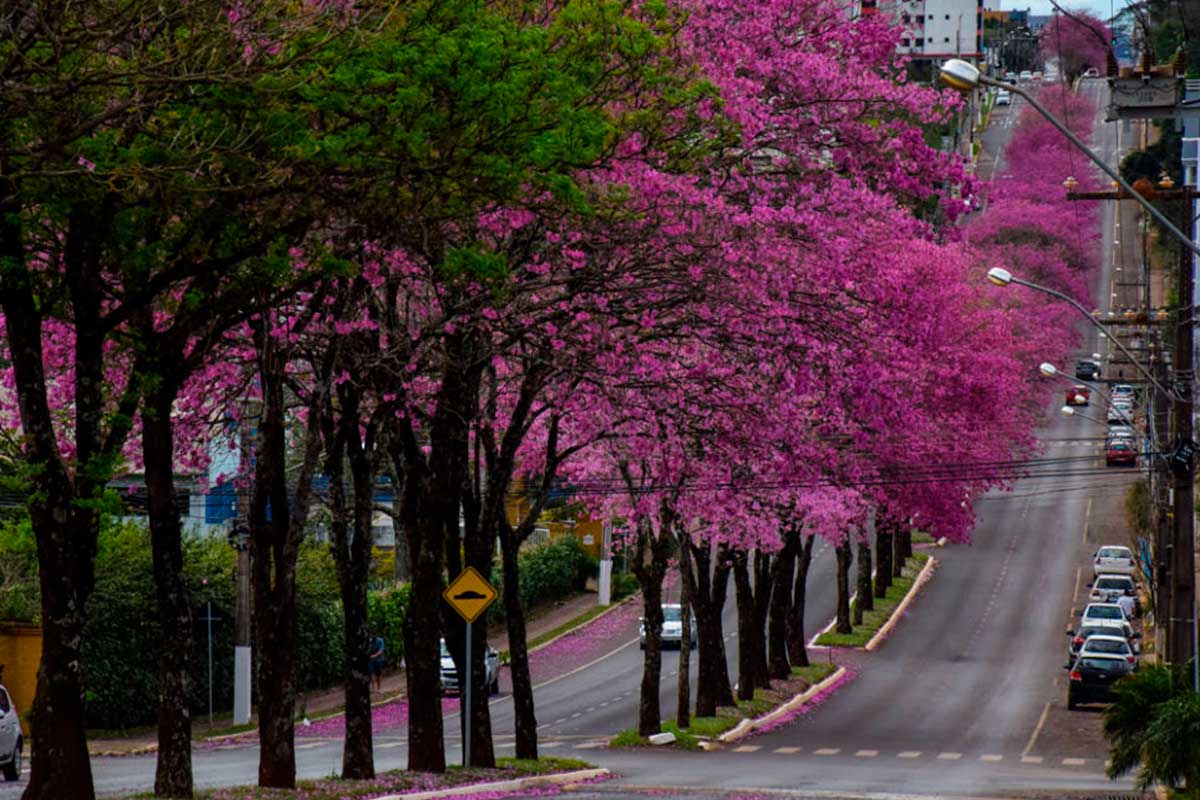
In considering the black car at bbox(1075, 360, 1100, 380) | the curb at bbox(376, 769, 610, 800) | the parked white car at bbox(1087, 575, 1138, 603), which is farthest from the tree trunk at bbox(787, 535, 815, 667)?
the black car at bbox(1075, 360, 1100, 380)

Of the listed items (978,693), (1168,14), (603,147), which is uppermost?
(1168,14)

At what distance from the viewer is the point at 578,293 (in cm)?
2384

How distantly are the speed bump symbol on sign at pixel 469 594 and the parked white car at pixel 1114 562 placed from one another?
46.9 meters

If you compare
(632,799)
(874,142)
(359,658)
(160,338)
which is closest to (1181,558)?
(874,142)

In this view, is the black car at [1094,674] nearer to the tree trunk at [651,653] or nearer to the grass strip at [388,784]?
the tree trunk at [651,653]

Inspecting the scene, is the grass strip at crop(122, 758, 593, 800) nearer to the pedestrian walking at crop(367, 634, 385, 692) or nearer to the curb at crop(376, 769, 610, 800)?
the curb at crop(376, 769, 610, 800)

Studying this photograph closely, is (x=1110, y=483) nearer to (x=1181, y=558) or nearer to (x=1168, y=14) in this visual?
(x=1168, y=14)

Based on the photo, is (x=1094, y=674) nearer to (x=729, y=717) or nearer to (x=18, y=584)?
(x=729, y=717)

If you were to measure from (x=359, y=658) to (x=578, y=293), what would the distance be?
5680mm

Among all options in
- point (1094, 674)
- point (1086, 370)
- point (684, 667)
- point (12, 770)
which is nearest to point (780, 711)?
point (684, 667)

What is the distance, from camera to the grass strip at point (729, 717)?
131ft

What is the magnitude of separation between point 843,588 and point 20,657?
2596cm

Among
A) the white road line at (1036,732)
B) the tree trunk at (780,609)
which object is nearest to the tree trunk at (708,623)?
the tree trunk at (780,609)

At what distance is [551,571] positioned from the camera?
68.1 metres
